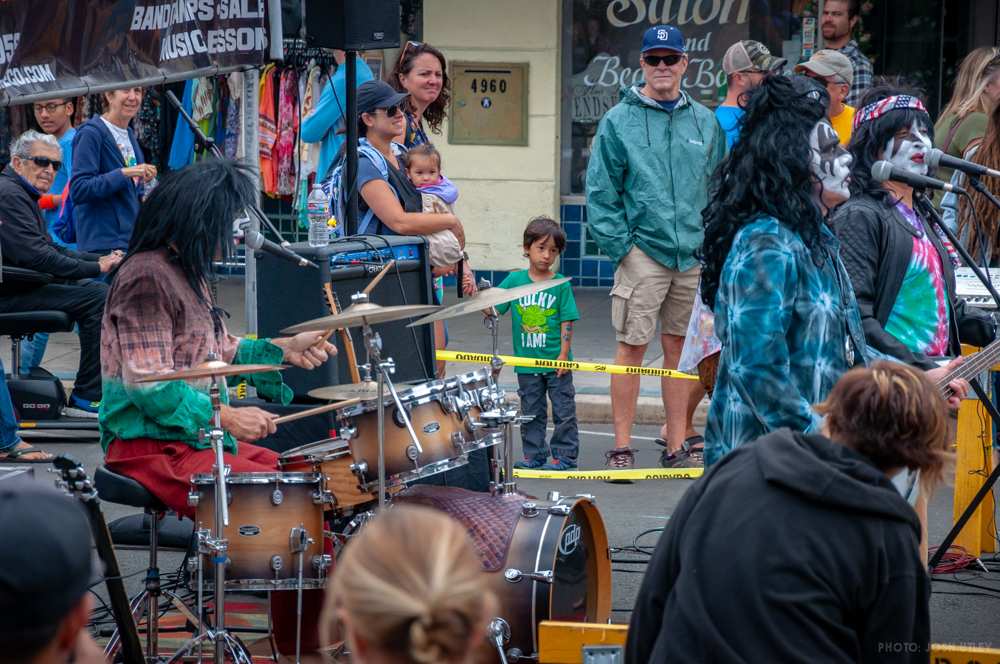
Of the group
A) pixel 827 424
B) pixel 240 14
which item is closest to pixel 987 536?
pixel 827 424

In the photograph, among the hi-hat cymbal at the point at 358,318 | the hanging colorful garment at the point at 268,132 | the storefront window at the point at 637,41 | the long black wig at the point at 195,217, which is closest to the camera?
the hi-hat cymbal at the point at 358,318

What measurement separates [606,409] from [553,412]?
1.51 m

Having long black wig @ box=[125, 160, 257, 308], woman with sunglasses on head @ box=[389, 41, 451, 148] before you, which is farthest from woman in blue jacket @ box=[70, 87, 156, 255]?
long black wig @ box=[125, 160, 257, 308]

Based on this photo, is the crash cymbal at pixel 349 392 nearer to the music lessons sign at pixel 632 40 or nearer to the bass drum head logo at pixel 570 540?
the bass drum head logo at pixel 570 540

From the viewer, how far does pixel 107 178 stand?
29.5 ft

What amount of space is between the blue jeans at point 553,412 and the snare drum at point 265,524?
121 inches

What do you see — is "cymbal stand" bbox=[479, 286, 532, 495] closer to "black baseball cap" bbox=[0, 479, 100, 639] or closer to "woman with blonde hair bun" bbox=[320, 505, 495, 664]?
"black baseball cap" bbox=[0, 479, 100, 639]

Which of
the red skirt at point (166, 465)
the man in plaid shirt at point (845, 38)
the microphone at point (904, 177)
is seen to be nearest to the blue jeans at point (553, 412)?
the red skirt at point (166, 465)

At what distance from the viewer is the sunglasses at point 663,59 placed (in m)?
7.79

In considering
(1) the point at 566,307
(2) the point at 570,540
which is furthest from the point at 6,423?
(2) the point at 570,540

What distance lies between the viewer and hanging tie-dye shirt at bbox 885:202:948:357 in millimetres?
4934

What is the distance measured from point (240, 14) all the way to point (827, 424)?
4360 millimetres

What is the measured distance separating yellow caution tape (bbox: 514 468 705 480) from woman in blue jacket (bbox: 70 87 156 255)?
335cm

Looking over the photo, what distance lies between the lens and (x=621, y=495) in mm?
7414
